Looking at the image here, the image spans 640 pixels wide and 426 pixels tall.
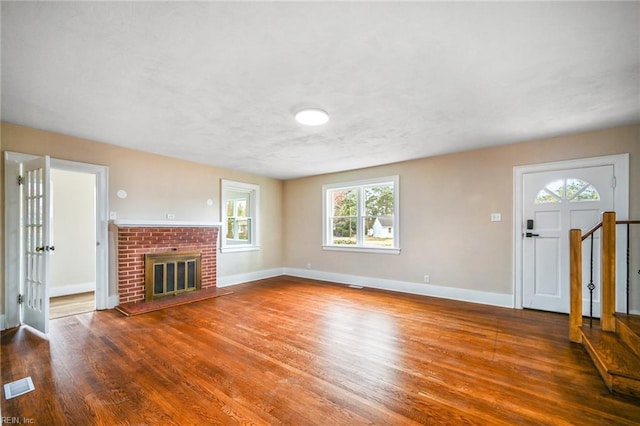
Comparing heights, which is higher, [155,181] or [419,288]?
[155,181]

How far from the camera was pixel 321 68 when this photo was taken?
215cm

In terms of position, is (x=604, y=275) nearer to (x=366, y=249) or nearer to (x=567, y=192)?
(x=567, y=192)

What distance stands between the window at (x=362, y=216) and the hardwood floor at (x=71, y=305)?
422cm

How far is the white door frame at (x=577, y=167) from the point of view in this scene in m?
3.37

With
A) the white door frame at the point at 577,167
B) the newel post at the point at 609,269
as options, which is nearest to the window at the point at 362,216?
the white door frame at the point at 577,167

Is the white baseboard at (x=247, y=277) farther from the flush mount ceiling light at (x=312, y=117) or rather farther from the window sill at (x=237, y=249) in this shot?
the flush mount ceiling light at (x=312, y=117)

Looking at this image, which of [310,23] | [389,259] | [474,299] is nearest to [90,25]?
[310,23]

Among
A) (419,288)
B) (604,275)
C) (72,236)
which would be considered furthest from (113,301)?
(604,275)

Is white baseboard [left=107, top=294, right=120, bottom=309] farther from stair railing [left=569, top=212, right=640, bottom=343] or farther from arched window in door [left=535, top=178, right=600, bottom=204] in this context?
arched window in door [left=535, top=178, right=600, bottom=204]

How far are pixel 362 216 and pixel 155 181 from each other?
3.85 meters

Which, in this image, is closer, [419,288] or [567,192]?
[567,192]

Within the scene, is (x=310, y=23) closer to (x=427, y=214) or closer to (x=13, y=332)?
(x=427, y=214)

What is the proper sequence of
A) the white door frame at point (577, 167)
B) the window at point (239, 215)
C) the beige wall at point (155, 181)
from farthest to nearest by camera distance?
the window at point (239, 215)
the beige wall at point (155, 181)
the white door frame at point (577, 167)

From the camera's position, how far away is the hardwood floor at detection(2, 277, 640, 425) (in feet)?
5.90
